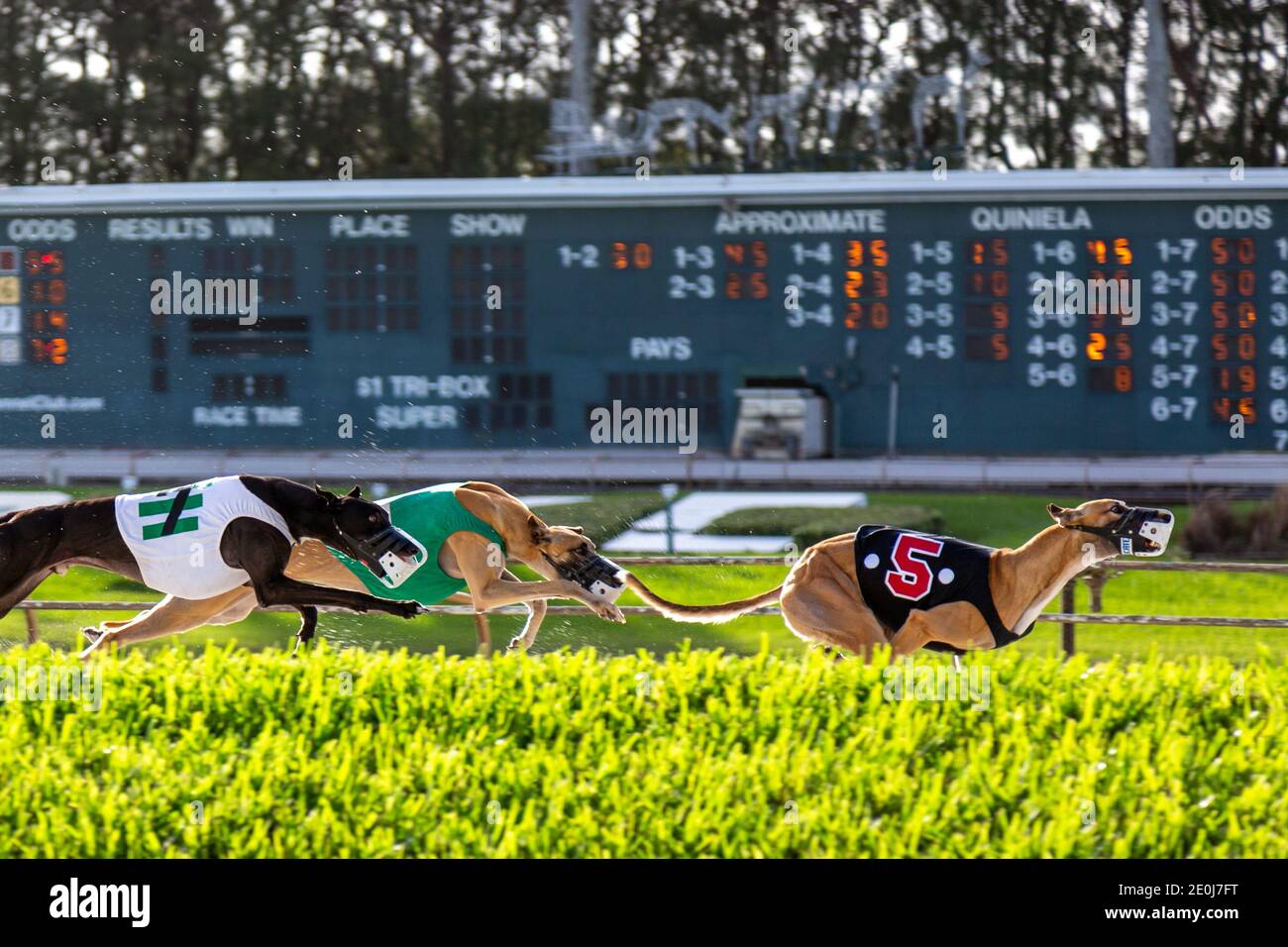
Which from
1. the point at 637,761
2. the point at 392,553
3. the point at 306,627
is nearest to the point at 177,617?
the point at 306,627

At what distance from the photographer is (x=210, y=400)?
1839 cm

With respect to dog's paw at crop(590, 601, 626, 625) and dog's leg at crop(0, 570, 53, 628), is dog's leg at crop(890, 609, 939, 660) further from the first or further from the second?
dog's leg at crop(0, 570, 53, 628)

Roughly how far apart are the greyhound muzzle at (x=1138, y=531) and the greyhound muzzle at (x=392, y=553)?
2.32 metres

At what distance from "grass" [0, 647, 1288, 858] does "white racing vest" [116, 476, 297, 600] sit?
1.04 ft

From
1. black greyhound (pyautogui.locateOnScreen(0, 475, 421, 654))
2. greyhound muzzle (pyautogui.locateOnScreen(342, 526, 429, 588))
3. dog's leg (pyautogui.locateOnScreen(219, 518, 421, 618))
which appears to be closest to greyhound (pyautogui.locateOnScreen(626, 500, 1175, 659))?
greyhound muzzle (pyautogui.locateOnScreen(342, 526, 429, 588))

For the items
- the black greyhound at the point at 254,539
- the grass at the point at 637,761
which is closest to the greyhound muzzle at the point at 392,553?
the black greyhound at the point at 254,539

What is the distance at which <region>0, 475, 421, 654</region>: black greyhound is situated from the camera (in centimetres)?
571

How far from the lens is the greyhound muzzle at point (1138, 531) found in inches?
227

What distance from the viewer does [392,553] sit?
18.7 feet

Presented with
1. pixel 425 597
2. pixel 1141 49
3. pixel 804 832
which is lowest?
pixel 804 832

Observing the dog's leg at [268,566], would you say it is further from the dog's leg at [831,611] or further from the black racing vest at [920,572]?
the black racing vest at [920,572]

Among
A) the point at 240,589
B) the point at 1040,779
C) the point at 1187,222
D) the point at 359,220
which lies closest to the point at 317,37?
the point at 359,220

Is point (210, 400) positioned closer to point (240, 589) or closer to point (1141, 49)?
point (240, 589)

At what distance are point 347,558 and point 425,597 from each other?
1.00 ft
